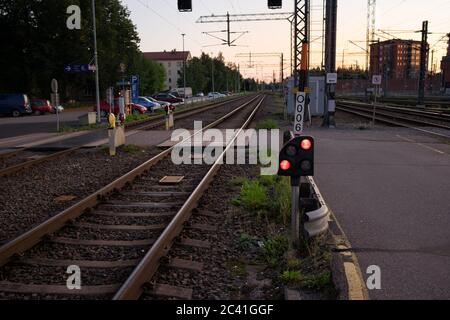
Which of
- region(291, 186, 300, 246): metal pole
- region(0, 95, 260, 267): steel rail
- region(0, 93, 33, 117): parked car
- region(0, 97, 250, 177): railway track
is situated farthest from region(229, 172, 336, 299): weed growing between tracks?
region(0, 93, 33, 117): parked car

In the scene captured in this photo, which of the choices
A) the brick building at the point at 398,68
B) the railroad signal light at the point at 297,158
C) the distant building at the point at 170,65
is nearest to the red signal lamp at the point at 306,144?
the railroad signal light at the point at 297,158

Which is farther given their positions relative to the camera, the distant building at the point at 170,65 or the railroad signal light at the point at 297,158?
the distant building at the point at 170,65

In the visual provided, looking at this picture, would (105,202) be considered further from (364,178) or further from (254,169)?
(364,178)

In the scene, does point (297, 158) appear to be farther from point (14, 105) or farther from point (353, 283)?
point (14, 105)

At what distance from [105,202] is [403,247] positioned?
4.79m

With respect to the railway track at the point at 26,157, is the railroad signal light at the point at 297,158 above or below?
above

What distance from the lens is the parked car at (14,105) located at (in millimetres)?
39031

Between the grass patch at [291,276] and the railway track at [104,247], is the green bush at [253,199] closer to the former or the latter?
the railway track at [104,247]

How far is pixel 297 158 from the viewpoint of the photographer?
5598mm

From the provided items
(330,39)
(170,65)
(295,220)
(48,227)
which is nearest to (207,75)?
(170,65)

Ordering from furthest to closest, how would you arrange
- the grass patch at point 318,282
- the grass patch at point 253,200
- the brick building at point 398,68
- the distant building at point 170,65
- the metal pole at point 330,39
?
the distant building at point 170,65 < the brick building at point 398,68 < the metal pole at point 330,39 < the grass patch at point 253,200 < the grass patch at point 318,282

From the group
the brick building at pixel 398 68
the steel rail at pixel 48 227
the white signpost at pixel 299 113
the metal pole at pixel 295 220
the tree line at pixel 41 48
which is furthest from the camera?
the brick building at pixel 398 68

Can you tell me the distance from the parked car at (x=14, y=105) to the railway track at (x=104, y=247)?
3374 cm

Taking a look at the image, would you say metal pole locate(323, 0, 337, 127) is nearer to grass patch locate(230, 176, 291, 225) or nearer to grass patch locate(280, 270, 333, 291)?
grass patch locate(230, 176, 291, 225)
